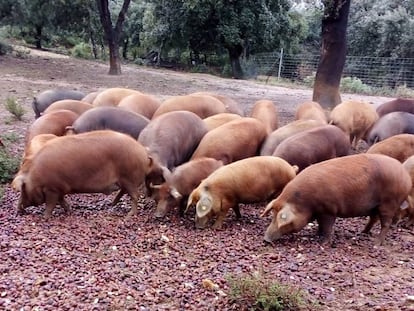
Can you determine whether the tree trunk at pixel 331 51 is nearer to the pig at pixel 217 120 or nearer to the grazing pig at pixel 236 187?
the pig at pixel 217 120

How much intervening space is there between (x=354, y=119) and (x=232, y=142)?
9.96ft

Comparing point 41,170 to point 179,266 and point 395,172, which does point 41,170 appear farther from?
point 395,172

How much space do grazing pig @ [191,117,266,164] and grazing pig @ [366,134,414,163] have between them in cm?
131

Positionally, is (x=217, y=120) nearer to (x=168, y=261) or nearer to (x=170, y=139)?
(x=170, y=139)

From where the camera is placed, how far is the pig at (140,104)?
8133mm

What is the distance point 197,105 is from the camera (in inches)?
317

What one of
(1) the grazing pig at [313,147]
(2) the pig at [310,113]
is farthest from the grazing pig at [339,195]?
(2) the pig at [310,113]

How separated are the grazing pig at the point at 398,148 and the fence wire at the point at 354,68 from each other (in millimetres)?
16195

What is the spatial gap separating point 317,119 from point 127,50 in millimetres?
30758

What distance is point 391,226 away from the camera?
5371mm

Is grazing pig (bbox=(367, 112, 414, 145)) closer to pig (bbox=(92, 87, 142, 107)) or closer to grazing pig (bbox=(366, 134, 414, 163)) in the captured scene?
grazing pig (bbox=(366, 134, 414, 163))

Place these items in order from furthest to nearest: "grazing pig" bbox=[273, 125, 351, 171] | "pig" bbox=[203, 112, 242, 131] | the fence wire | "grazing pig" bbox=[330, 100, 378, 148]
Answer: the fence wire < "grazing pig" bbox=[330, 100, 378, 148] < "pig" bbox=[203, 112, 242, 131] < "grazing pig" bbox=[273, 125, 351, 171]

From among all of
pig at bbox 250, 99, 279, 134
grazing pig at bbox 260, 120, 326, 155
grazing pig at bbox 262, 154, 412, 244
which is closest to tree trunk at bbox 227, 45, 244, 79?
pig at bbox 250, 99, 279, 134

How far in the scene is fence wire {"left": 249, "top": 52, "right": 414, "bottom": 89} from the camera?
76.2 feet
